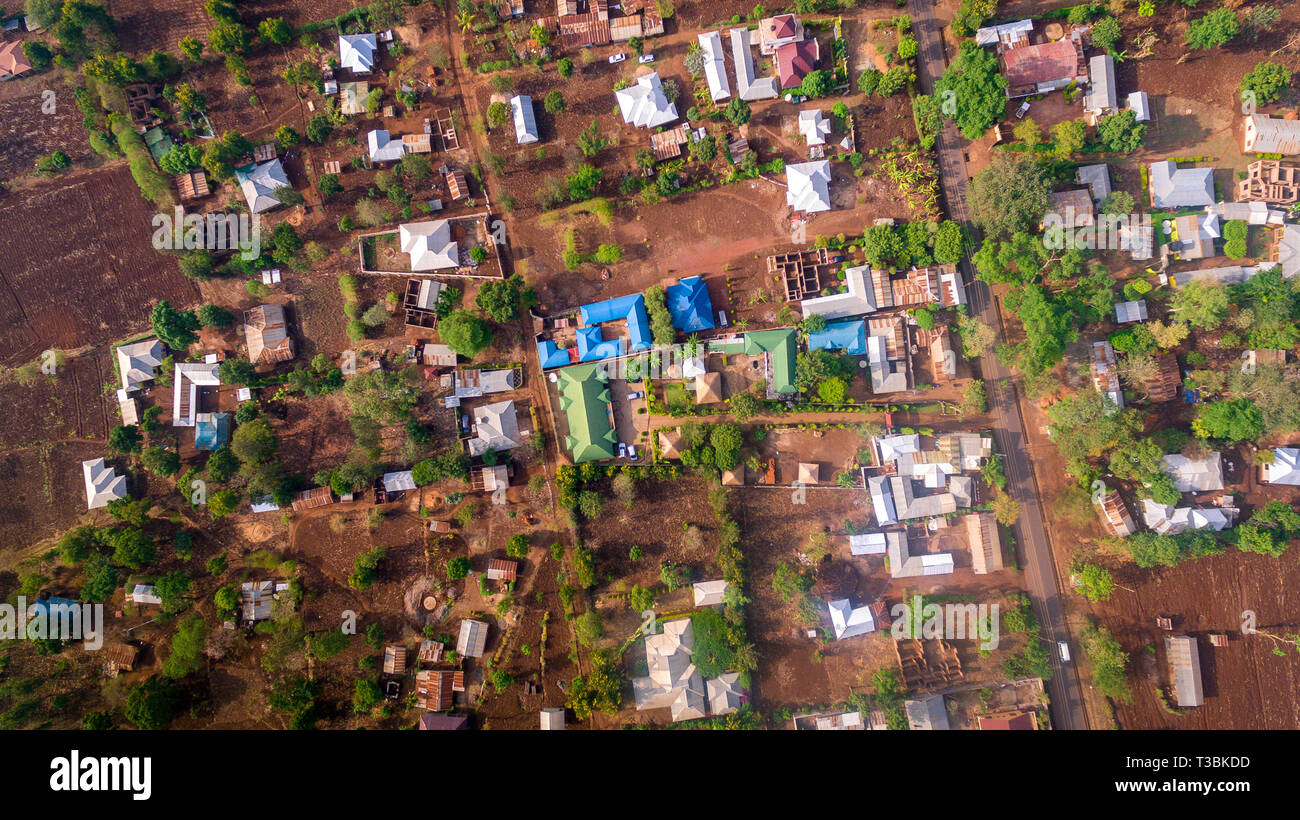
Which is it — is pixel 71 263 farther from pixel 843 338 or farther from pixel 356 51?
pixel 843 338

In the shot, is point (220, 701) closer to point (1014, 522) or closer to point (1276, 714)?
point (1014, 522)

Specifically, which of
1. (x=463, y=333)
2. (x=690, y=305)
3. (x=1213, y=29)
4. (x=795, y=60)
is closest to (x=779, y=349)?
(x=690, y=305)

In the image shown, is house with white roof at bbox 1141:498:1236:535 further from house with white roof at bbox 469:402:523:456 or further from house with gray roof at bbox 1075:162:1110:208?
house with white roof at bbox 469:402:523:456

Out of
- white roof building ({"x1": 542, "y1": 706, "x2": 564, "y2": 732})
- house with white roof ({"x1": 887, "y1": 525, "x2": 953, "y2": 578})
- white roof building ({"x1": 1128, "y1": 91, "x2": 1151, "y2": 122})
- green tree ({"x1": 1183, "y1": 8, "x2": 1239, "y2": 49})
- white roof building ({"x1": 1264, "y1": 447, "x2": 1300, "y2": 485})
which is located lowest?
white roof building ({"x1": 542, "y1": 706, "x2": 564, "y2": 732})

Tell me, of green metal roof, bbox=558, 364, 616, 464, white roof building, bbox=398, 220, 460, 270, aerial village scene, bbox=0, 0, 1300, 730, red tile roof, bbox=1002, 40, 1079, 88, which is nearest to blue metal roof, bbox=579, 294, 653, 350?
aerial village scene, bbox=0, 0, 1300, 730

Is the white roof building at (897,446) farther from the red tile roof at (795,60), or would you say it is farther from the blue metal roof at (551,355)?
the red tile roof at (795,60)

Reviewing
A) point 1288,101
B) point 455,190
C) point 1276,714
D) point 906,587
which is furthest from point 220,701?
point 1288,101
